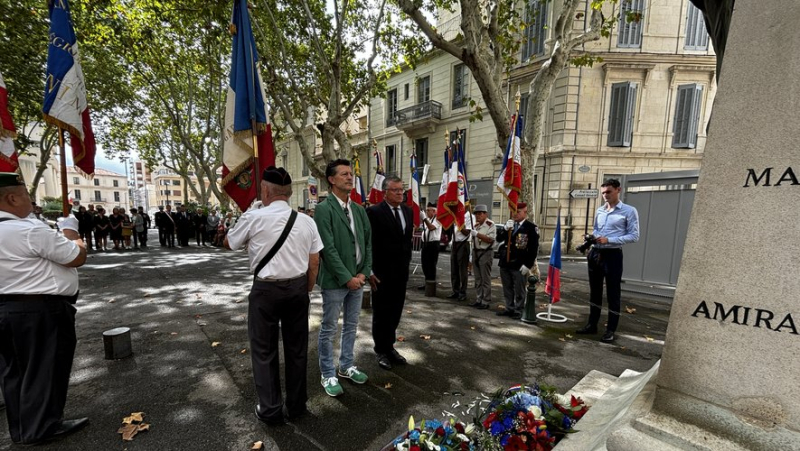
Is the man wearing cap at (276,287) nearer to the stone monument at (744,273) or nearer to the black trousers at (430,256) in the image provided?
the stone monument at (744,273)

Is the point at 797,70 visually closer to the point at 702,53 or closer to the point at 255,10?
the point at 255,10

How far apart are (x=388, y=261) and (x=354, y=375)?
123cm

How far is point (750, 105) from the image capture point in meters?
1.56

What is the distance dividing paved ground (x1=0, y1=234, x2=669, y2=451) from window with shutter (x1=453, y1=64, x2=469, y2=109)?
15.6 meters

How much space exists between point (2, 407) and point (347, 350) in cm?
297

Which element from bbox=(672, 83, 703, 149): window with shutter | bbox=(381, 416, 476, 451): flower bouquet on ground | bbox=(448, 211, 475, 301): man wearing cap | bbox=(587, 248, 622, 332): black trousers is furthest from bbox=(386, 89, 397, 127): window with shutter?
bbox=(381, 416, 476, 451): flower bouquet on ground

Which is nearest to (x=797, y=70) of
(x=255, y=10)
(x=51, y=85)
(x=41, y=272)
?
(x=41, y=272)

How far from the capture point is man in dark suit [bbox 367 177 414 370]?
11.9 feet

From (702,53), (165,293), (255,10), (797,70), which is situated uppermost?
(702,53)

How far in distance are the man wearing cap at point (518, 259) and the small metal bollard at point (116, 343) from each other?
540 cm

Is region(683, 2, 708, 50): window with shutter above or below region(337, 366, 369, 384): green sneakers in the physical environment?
above

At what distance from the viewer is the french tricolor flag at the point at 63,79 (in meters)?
3.23

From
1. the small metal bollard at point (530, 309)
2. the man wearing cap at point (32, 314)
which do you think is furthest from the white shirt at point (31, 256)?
the small metal bollard at point (530, 309)

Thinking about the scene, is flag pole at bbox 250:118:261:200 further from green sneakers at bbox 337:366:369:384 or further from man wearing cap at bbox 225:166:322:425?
green sneakers at bbox 337:366:369:384
